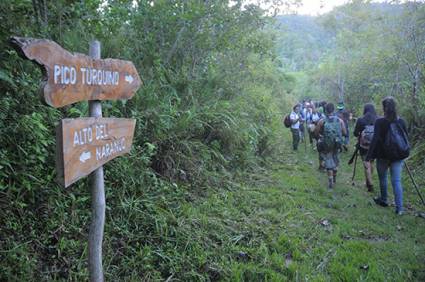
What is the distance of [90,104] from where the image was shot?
248cm

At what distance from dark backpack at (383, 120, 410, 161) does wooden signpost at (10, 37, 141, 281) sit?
4.93 m

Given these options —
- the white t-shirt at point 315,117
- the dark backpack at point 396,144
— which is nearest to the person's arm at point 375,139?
the dark backpack at point 396,144

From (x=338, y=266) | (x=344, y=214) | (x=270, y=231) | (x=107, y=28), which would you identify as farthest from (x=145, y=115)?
(x=344, y=214)

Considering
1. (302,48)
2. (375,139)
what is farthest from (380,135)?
(302,48)

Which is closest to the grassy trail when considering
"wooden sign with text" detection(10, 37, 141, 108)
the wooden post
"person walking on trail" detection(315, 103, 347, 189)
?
"person walking on trail" detection(315, 103, 347, 189)

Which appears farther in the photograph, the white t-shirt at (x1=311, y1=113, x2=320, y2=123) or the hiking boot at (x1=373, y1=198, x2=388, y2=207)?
the white t-shirt at (x1=311, y1=113, x2=320, y2=123)

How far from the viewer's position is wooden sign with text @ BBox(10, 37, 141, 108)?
1.91 meters

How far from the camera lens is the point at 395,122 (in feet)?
20.2

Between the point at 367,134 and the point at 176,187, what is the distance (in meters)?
4.71

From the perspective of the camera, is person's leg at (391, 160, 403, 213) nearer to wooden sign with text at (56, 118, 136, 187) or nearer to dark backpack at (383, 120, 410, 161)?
dark backpack at (383, 120, 410, 161)

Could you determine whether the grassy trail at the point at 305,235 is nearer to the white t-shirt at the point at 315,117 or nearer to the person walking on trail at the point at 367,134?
the person walking on trail at the point at 367,134

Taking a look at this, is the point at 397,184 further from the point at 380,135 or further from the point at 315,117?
the point at 315,117

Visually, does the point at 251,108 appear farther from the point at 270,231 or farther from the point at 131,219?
the point at 131,219

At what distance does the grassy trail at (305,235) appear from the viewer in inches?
153
